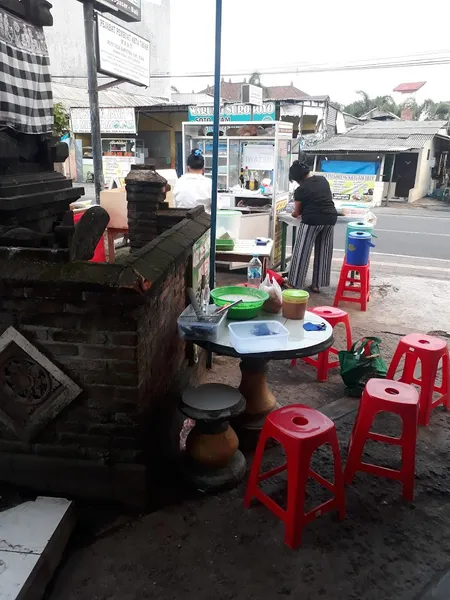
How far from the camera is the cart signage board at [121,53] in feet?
A: 18.7

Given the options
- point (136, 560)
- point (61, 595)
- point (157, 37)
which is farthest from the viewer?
point (157, 37)

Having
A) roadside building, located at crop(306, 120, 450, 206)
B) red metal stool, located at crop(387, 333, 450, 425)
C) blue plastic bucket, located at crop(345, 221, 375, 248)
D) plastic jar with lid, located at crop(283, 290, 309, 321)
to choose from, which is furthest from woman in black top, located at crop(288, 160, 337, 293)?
roadside building, located at crop(306, 120, 450, 206)

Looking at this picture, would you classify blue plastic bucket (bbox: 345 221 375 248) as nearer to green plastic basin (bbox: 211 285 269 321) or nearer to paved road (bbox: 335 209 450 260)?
paved road (bbox: 335 209 450 260)

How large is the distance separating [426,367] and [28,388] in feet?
9.87

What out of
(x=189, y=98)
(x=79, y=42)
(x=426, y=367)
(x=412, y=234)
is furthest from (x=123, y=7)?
(x=79, y=42)

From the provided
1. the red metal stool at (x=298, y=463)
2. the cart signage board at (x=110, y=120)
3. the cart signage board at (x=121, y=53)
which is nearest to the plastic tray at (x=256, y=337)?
the red metal stool at (x=298, y=463)

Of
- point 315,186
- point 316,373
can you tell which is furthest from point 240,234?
point 316,373

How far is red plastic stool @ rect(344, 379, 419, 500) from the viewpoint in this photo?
300 centimetres

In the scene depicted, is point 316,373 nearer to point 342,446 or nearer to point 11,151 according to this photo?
point 342,446

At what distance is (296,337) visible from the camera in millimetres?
3273

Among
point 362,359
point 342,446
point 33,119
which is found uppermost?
point 33,119

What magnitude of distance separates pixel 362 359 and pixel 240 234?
13.2 feet

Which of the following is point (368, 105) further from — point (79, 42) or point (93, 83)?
point (93, 83)

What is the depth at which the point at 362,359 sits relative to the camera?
14.1 feet
